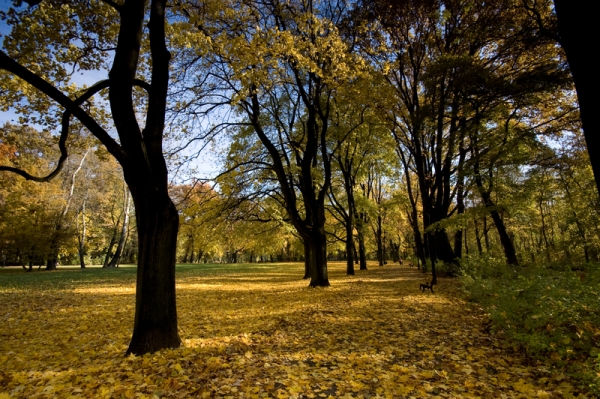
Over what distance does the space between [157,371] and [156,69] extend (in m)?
4.32

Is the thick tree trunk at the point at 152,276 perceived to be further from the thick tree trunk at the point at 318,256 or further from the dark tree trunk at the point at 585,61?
the thick tree trunk at the point at 318,256

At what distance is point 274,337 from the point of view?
5246 millimetres

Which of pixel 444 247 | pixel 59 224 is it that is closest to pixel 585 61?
pixel 444 247

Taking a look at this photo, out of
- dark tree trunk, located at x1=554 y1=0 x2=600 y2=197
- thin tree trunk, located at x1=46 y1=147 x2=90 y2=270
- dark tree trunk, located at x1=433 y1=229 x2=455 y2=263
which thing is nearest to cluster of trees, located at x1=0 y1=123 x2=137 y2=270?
thin tree trunk, located at x1=46 y1=147 x2=90 y2=270

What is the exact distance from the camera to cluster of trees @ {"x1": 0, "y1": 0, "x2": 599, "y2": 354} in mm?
4402

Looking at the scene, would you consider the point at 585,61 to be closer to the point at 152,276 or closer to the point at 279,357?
the point at 279,357

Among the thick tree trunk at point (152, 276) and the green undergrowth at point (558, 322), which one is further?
the thick tree trunk at point (152, 276)

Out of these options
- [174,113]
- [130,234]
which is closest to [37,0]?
[174,113]

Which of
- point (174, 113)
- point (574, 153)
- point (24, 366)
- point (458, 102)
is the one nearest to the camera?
point (24, 366)

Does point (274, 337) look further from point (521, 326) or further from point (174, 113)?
point (174, 113)

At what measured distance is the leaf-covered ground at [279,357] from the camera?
10.5 feet

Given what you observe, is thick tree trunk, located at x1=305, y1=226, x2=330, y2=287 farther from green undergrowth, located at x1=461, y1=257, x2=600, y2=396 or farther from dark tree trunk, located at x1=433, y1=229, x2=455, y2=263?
green undergrowth, located at x1=461, y1=257, x2=600, y2=396

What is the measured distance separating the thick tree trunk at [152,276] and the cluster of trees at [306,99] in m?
0.02

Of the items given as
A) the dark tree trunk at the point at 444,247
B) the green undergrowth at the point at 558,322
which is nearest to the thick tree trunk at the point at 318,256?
the dark tree trunk at the point at 444,247
